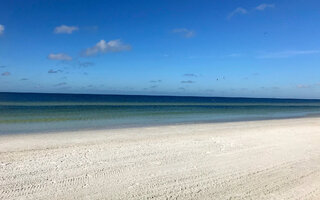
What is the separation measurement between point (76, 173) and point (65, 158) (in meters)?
1.55

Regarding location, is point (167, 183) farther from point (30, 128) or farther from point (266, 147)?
point (30, 128)

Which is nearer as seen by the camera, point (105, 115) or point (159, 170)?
point (159, 170)

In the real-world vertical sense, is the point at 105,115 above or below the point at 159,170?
above

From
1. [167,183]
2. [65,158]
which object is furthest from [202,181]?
[65,158]

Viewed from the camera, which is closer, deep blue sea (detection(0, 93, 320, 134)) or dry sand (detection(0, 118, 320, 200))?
dry sand (detection(0, 118, 320, 200))

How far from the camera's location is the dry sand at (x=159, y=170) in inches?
220

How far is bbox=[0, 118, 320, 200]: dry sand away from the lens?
18.3 ft

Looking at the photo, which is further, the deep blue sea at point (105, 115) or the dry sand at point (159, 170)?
the deep blue sea at point (105, 115)

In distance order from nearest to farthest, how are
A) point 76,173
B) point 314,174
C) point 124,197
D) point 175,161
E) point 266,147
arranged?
point 124,197 → point 76,173 → point 314,174 → point 175,161 → point 266,147

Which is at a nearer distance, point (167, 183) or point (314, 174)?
point (167, 183)

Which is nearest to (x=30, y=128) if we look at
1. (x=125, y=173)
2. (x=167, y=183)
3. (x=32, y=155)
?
(x=32, y=155)

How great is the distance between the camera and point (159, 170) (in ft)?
23.0

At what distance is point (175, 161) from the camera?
7.88 m

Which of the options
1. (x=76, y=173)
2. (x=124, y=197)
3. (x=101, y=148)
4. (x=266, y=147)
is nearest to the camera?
(x=124, y=197)
